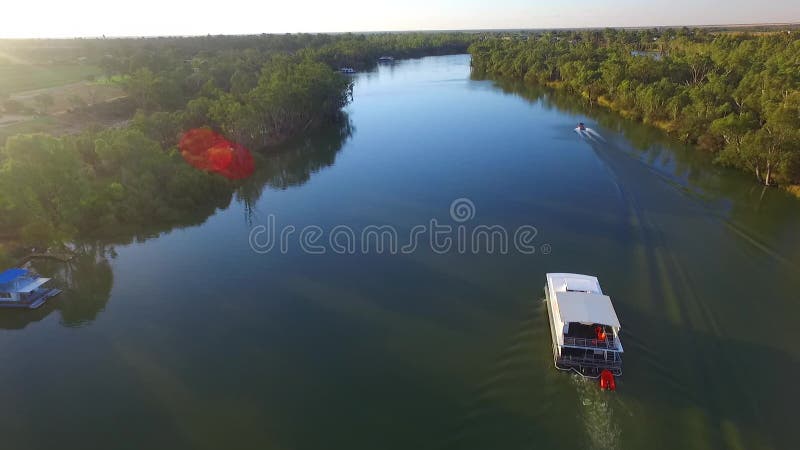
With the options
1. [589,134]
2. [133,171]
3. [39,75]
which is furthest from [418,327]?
[39,75]

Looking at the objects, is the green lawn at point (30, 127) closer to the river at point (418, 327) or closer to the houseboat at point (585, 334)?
the river at point (418, 327)

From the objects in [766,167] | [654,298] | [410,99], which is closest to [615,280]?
[654,298]

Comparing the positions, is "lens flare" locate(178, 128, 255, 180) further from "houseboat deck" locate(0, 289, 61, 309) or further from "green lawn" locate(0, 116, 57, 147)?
"houseboat deck" locate(0, 289, 61, 309)

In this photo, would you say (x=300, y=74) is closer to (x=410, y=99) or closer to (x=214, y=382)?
(x=410, y=99)

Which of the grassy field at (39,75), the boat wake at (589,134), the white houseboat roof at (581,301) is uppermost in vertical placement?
the grassy field at (39,75)

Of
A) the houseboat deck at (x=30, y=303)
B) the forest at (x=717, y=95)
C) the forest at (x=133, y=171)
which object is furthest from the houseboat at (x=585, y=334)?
the forest at (x=717, y=95)

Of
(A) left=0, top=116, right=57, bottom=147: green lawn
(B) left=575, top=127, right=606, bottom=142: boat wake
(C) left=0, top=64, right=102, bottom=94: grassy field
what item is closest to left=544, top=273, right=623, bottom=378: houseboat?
(B) left=575, top=127, right=606, bottom=142: boat wake
